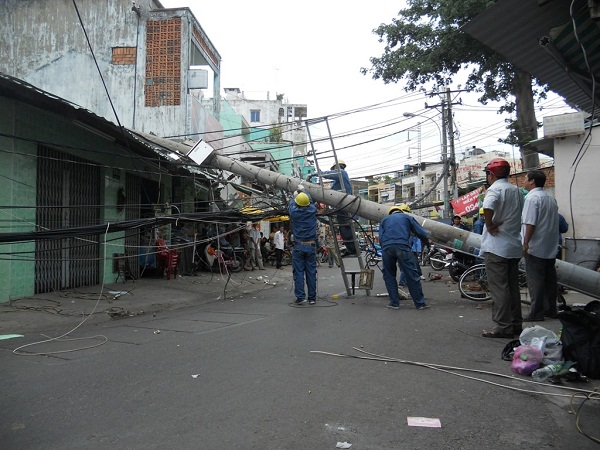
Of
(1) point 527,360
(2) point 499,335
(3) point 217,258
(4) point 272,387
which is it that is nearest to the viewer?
(4) point 272,387

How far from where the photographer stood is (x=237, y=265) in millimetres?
15867

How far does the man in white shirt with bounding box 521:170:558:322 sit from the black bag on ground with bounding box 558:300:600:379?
187cm

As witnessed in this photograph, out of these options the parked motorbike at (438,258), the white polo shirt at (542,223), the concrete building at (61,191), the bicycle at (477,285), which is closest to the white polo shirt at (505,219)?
the white polo shirt at (542,223)

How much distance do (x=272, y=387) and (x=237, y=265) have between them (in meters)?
12.3

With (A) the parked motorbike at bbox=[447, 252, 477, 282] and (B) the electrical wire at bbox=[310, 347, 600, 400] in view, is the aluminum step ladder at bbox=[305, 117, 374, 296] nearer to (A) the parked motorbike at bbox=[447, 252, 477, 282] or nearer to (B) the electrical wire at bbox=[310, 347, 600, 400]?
(A) the parked motorbike at bbox=[447, 252, 477, 282]

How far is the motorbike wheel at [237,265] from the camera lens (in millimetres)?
15719

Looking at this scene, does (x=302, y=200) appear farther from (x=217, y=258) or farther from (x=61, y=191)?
(x=217, y=258)

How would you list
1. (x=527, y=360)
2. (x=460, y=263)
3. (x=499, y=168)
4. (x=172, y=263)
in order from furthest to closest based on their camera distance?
(x=172, y=263), (x=460, y=263), (x=499, y=168), (x=527, y=360)

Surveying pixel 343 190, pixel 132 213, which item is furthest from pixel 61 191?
pixel 343 190

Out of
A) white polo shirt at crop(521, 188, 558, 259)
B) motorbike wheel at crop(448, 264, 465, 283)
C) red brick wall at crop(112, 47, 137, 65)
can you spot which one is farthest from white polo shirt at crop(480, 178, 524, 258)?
red brick wall at crop(112, 47, 137, 65)

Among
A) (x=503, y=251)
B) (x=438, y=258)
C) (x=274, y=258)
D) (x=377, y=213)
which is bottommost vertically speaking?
(x=274, y=258)

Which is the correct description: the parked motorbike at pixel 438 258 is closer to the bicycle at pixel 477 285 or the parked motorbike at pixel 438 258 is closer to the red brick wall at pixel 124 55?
the bicycle at pixel 477 285

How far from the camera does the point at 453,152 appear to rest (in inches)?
790

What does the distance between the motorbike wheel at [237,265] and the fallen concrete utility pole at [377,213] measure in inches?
241
